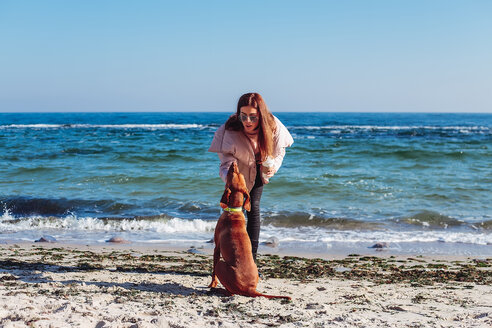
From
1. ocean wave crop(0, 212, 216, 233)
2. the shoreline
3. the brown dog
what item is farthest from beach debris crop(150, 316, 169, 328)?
ocean wave crop(0, 212, 216, 233)

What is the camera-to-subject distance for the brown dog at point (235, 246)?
360cm

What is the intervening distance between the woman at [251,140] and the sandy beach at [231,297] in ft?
3.55

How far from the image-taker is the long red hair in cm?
390

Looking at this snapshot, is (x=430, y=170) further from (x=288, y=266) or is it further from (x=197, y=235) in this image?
(x=288, y=266)

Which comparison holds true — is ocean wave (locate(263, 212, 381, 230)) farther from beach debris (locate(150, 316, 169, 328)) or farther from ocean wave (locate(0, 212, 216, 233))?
beach debris (locate(150, 316, 169, 328))

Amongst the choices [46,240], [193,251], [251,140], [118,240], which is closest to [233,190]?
[251,140]

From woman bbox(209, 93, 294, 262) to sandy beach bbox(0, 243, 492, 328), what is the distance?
108cm

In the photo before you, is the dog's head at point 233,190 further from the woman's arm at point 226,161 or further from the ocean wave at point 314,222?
the ocean wave at point 314,222

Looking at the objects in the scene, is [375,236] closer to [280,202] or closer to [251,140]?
[280,202]

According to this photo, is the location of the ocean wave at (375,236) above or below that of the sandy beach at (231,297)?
below

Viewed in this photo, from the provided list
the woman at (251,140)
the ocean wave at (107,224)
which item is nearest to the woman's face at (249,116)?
the woman at (251,140)

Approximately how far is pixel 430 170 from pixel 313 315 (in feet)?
39.3

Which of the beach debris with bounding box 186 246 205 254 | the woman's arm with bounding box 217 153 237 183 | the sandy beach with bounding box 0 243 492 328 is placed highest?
the woman's arm with bounding box 217 153 237 183

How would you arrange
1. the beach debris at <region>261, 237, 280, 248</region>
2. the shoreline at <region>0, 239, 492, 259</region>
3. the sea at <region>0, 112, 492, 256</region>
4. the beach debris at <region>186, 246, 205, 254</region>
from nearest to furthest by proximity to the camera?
the beach debris at <region>186, 246, 205, 254</region> → the shoreline at <region>0, 239, 492, 259</region> → the beach debris at <region>261, 237, 280, 248</region> → the sea at <region>0, 112, 492, 256</region>
